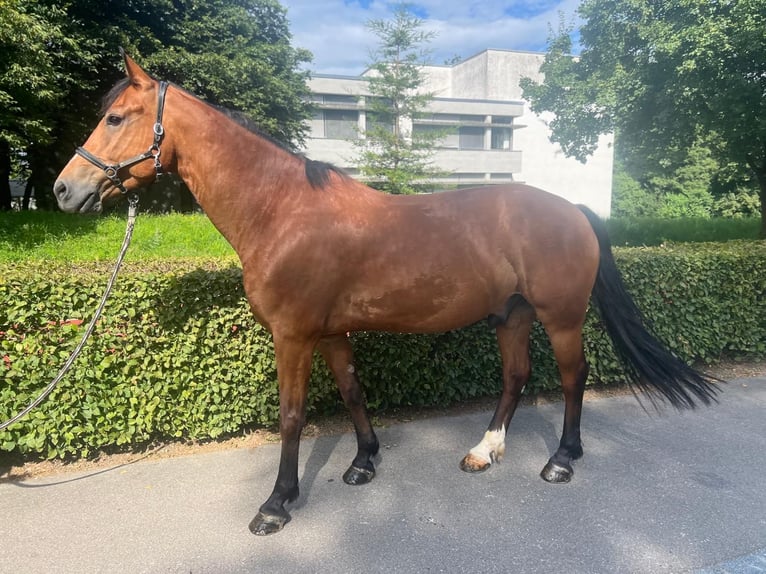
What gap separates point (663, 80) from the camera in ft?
42.2

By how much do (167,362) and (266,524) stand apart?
59.5 inches

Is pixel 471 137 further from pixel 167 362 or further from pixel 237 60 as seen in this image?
pixel 167 362

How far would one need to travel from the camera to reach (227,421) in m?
3.80

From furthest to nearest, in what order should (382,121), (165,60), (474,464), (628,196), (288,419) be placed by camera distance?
(628,196) < (382,121) < (165,60) < (474,464) < (288,419)

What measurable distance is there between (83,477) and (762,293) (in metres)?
6.78

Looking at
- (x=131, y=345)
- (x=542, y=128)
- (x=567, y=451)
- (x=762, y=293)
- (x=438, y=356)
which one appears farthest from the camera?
(x=542, y=128)

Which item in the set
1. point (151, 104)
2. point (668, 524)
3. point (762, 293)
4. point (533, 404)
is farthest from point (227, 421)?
point (762, 293)

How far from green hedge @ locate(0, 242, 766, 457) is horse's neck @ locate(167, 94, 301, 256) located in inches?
42.8

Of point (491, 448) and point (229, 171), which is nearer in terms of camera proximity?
point (229, 171)

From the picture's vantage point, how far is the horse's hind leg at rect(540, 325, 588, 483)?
10.1 feet

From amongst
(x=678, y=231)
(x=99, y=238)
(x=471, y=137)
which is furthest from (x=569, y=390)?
(x=471, y=137)

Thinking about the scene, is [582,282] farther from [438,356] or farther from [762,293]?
[762,293]

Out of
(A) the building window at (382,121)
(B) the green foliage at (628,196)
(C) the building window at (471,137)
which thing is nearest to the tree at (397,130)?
(A) the building window at (382,121)

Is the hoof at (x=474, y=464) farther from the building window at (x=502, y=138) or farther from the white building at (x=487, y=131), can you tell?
the building window at (x=502, y=138)
